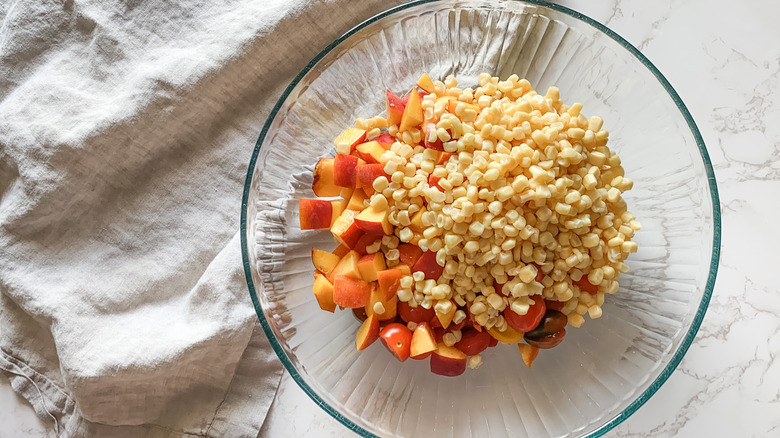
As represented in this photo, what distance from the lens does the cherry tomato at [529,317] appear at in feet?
3.97

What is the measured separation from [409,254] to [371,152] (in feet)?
0.69

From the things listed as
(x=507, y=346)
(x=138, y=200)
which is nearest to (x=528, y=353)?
(x=507, y=346)

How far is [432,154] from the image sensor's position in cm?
124

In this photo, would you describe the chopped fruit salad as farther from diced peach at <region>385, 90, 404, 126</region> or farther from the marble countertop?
the marble countertop

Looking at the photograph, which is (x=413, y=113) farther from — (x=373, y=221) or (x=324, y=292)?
(x=324, y=292)

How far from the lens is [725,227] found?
1.47 meters

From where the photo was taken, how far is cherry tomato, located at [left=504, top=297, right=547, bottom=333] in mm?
1211

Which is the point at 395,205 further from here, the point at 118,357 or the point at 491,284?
the point at 118,357

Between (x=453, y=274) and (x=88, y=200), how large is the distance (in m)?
0.89

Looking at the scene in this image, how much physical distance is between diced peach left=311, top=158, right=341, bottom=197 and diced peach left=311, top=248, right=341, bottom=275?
0.40 ft

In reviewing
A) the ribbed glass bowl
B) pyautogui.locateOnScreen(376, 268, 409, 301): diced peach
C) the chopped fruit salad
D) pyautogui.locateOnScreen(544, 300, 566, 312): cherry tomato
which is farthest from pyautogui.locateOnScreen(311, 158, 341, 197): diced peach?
pyautogui.locateOnScreen(544, 300, 566, 312): cherry tomato

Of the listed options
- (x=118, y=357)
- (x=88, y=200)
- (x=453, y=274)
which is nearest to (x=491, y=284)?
(x=453, y=274)

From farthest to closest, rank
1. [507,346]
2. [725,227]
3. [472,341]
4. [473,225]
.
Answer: [725,227]
[507,346]
[472,341]
[473,225]

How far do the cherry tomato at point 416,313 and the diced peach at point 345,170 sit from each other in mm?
255
